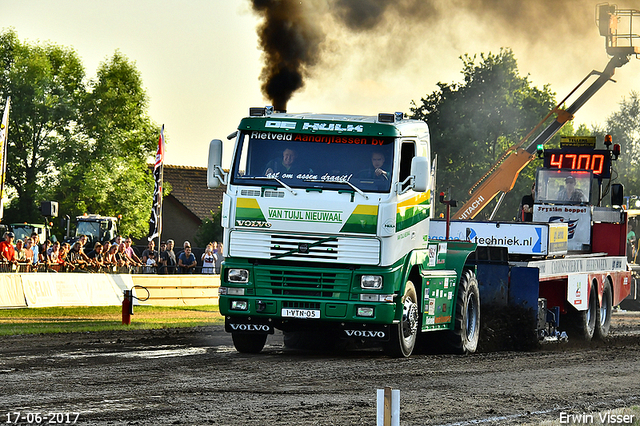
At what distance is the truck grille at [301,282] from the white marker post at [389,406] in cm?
716

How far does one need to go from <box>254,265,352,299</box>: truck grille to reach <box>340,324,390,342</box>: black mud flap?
1.60 ft

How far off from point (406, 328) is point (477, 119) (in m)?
46.0

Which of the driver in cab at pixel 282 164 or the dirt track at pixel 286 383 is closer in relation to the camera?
the dirt track at pixel 286 383

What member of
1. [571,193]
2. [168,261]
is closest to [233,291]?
[571,193]

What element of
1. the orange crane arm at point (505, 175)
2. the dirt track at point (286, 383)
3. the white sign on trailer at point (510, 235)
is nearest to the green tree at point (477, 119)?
the orange crane arm at point (505, 175)

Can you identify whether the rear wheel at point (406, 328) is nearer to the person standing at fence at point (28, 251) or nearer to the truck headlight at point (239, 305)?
the truck headlight at point (239, 305)

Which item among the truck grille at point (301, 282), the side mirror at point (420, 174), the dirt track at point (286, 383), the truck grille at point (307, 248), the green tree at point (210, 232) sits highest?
the green tree at point (210, 232)

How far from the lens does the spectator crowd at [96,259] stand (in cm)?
2530

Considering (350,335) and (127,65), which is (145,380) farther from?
(127,65)

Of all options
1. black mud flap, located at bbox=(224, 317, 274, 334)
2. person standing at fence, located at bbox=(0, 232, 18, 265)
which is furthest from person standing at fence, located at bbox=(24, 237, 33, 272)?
black mud flap, located at bbox=(224, 317, 274, 334)

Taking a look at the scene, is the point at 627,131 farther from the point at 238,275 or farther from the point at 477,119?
the point at 238,275

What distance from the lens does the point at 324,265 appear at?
43.1ft

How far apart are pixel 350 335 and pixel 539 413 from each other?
4346mm

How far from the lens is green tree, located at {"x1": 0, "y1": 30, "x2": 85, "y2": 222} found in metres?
55.9
